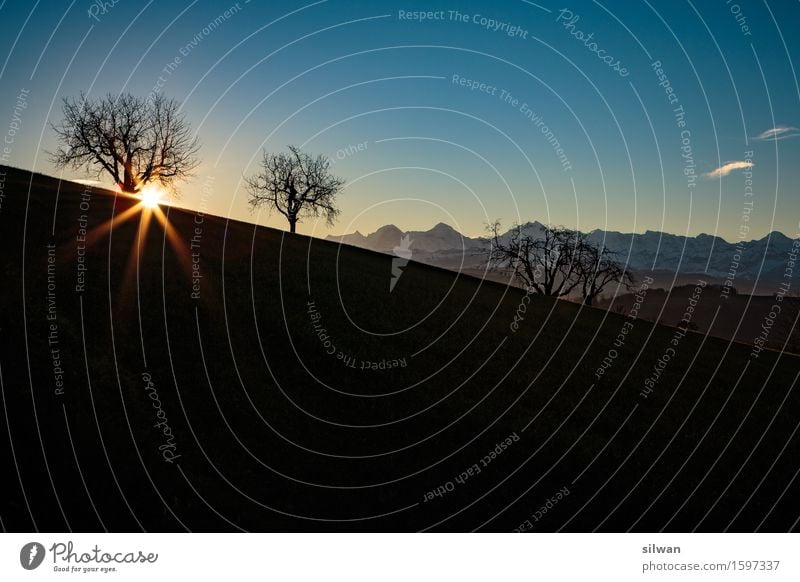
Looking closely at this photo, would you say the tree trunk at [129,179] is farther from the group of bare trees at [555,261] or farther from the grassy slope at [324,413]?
the group of bare trees at [555,261]

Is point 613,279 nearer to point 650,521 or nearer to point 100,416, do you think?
point 650,521

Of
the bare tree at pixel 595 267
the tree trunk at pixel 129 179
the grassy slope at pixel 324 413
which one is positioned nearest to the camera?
the grassy slope at pixel 324 413

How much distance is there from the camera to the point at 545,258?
236 feet

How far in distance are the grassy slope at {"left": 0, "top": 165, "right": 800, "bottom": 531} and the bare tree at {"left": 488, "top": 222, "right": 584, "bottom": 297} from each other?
4088 centimetres

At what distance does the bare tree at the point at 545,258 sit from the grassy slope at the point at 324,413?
40883 millimetres

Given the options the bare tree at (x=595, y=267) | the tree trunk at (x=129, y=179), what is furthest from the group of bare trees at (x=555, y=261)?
the tree trunk at (x=129, y=179)

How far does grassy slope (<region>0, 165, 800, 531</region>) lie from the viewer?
1439cm

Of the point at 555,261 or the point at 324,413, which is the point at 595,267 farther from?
the point at 324,413

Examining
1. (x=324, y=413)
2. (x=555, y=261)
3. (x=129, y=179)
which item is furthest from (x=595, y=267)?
(x=324, y=413)

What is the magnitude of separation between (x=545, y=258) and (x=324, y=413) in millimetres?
57742

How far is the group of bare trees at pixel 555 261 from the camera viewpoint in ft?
229

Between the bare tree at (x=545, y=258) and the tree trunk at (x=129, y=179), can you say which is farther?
the bare tree at (x=545, y=258)

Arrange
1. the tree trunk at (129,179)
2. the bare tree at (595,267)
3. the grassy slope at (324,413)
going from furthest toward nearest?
the bare tree at (595,267)
the tree trunk at (129,179)
the grassy slope at (324,413)

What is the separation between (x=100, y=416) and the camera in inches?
604
